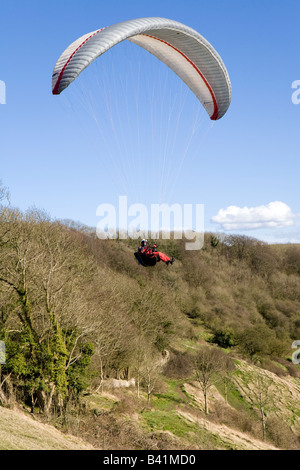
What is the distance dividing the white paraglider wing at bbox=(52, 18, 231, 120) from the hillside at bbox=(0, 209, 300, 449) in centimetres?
971

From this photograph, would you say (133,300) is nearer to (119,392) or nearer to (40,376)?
(119,392)

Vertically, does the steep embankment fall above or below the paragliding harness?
below

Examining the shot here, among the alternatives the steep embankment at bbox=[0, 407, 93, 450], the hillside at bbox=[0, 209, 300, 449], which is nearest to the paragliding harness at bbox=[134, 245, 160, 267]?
the hillside at bbox=[0, 209, 300, 449]

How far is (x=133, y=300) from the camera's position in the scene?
3456cm

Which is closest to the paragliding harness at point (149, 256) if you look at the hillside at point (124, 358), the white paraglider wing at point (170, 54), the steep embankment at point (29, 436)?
the hillside at point (124, 358)

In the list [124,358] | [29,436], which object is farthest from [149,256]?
[124,358]

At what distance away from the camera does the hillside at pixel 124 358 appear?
57.5ft

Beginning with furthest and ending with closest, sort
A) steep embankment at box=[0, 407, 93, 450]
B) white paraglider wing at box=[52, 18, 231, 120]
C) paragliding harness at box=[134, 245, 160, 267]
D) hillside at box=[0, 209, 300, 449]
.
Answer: hillside at box=[0, 209, 300, 449] < paragliding harness at box=[134, 245, 160, 267] < steep embankment at box=[0, 407, 93, 450] < white paraglider wing at box=[52, 18, 231, 120]

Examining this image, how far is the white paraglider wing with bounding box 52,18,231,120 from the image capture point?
37.3 feet

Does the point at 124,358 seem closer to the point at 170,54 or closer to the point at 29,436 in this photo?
the point at 29,436

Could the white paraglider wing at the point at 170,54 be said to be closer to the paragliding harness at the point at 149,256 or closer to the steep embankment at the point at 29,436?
the paragliding harness at the point at 149,256

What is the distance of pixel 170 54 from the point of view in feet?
51.9

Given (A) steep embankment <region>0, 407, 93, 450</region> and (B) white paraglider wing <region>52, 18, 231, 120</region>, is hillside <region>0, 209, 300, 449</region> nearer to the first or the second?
(A) steep embankment <region>0, 407, 93, 450</region>

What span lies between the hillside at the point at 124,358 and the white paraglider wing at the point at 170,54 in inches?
382
